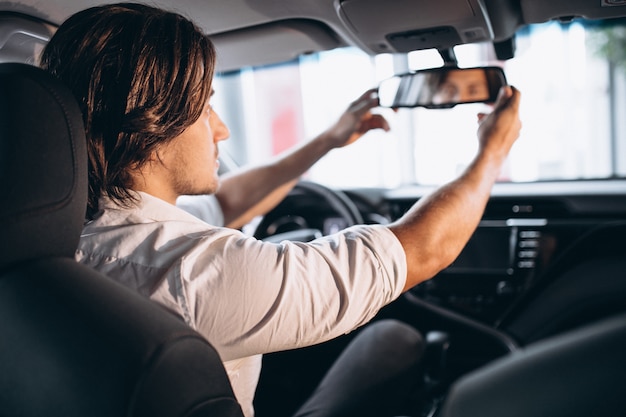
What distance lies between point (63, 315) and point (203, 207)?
3.56 feet

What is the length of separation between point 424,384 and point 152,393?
1.52m

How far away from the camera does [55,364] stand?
790 mm

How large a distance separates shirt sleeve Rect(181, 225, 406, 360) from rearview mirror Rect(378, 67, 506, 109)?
0.66 m

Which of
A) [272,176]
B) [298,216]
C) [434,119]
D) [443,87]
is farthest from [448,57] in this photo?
[434,119]

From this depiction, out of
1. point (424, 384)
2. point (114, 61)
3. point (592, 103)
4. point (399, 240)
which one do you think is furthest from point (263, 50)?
point (592, 103)

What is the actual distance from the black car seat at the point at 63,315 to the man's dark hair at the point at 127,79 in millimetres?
186

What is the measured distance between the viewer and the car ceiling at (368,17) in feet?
4.54

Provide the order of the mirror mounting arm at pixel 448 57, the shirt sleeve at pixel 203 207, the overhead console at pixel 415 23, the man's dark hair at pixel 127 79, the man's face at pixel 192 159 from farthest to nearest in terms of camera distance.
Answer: the shirt sleeve at pixel 203 207 → the mirror mounting arm at pixel 448 57 → the overhead console at pixel 415 23 → the man's face at pixel 192 159 → the man's dark hair at pixel 127 79

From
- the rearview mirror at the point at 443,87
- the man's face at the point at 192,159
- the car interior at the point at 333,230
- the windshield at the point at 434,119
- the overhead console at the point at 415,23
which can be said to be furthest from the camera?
the windshield at the point at 434,119

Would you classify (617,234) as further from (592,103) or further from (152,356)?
(592,103)

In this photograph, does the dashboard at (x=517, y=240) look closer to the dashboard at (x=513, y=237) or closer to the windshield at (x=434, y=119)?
the dashboard at (x=513, y=237)

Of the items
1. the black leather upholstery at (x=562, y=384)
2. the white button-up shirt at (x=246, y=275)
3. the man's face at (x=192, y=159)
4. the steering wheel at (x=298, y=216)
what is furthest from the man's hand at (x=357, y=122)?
the black leather upholstery at (x=562, y=384)

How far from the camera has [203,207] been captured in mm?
1892

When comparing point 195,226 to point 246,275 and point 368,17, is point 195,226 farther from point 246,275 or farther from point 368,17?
point 368,17
